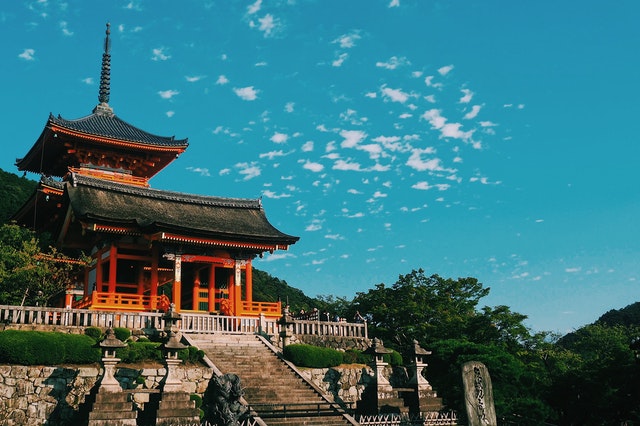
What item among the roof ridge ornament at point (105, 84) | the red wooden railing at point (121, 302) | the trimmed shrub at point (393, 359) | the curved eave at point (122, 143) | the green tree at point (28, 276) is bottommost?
the trimmed shrub at point (393, 359)

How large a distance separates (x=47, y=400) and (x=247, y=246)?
47.8ft

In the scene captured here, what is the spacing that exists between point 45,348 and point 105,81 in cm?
3286

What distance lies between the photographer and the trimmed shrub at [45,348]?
66.0ft

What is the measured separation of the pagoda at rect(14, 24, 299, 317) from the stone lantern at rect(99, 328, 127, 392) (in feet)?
29.3

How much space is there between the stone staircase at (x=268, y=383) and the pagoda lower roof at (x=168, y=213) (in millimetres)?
6397

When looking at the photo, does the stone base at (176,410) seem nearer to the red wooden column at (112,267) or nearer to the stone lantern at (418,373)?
the stone lantern at (418,373)

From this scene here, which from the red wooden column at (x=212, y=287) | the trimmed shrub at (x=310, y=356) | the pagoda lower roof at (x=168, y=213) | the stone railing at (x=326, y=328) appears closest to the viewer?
the trimmed shrub at (x=310, y=356)

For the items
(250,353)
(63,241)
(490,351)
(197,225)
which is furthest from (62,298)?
(490,351)

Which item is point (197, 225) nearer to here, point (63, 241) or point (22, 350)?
point (63, 241)

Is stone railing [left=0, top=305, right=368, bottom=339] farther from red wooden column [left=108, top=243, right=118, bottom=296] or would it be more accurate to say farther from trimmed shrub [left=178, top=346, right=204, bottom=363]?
red wooden column [left=108, top=243, right=118, bottom=296]

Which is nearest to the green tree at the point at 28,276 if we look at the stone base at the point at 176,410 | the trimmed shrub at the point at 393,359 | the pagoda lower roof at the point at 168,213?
the pagoda lower roof at the point at 168,213

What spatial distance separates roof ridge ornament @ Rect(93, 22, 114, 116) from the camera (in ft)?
152

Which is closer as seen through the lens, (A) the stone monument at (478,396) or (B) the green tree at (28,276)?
(A) the stone monument at (478,396)

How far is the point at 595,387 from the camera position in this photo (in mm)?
19953
